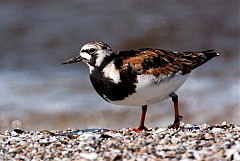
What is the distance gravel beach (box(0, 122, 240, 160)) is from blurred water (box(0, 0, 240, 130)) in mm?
4320

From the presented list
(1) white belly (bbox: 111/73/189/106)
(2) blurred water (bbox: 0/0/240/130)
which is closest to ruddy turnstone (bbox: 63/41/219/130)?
(1) white belly (bbox: 111/73/189/106)

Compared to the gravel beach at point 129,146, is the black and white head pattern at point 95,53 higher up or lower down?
higher up

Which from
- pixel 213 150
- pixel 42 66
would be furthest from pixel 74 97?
pixel 213 150

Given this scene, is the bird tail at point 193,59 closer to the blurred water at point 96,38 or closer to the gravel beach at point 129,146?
the gravel beach at point 129,146

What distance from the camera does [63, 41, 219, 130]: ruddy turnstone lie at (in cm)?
561

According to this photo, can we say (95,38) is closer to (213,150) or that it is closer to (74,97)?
(74,97)

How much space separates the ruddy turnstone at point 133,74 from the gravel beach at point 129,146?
32cm

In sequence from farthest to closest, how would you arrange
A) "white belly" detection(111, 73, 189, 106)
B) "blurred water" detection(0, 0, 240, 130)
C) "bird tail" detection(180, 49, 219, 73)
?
"blurred water" detection(0, 0, 240, 130) → "bird tail" detection(180, 49, 219, 73) → "white belly" detection(111, 73, 189, 106)

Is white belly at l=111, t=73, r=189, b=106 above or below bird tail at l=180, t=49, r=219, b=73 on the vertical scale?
below

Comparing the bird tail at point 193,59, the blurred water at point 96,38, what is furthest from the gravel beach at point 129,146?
the blurred water at point 96,38

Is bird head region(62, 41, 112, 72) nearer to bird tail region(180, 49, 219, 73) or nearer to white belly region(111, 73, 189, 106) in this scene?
white belly region(111, 73, 189, 106)

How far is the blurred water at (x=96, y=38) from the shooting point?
10.4 metres

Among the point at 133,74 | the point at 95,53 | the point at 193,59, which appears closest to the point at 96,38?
the point at 193,59

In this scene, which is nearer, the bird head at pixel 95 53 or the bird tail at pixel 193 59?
the bird head at pixel 95 53
